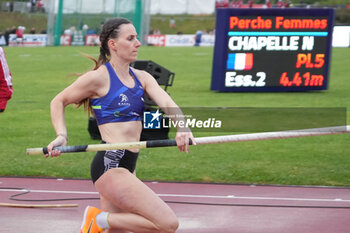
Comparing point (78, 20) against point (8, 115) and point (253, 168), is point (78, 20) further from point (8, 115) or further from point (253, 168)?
point (253, 168)

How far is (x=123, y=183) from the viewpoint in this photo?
5395 mm

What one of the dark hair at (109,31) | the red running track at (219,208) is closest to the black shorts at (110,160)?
the dark hair at (109,31)

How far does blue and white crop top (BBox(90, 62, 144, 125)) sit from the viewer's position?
18.0ft

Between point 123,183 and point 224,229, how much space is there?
2.35m

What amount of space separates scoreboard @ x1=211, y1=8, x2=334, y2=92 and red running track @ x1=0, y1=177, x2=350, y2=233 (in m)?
10.6

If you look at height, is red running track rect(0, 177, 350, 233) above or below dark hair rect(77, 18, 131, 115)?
below

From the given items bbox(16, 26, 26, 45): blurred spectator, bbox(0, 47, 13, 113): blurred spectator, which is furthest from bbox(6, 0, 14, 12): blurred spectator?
bbox(0, 47, 13, 113): blurred spectator

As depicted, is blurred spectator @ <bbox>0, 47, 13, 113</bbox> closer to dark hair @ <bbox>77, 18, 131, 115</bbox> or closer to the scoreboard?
dark hair @ <bbox>77, 18, 131, 115</bbox>

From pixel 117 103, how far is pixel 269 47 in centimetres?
1501

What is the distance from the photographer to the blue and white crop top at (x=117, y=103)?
18.0ft

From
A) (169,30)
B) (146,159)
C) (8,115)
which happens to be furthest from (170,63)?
(169,30)

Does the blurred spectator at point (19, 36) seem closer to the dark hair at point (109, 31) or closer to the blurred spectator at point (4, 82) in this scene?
the blurred spectator at point (4, 82)

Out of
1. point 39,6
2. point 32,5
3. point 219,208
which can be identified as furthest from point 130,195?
point 32,5

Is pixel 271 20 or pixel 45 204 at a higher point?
pixel 271 20
